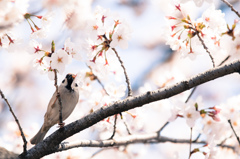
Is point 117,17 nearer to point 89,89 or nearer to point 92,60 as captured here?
point 92,60

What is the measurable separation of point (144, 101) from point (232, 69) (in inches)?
25.7

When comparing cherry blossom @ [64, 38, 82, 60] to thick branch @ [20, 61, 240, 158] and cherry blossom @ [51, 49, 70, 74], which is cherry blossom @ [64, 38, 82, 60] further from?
thick branch @ [20, 61, 240, 158]

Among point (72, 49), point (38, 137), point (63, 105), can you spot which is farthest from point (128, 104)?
point (38, 137)

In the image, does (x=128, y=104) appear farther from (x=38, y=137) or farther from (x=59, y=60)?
(x=38, y=137)

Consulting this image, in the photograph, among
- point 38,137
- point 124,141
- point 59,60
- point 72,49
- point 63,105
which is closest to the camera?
point 59,60

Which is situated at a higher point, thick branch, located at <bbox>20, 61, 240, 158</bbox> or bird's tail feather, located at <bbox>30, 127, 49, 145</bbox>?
bird's tail feather, located at <bbox>30, 127, 49, 145</bbox>

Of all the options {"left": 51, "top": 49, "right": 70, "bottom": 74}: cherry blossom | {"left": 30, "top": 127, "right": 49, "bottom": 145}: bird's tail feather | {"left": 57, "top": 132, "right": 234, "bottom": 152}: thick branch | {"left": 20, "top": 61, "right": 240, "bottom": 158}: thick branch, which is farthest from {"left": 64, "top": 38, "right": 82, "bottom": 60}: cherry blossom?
{"left": 30, "top": 127, "right": 49, "bottom": 145}: bird's tail feather

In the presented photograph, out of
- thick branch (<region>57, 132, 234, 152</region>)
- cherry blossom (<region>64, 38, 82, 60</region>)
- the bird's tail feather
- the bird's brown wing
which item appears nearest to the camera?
cherry blossom (<region>64, 38, 82, 60</region>)

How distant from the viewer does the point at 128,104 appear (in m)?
2.25

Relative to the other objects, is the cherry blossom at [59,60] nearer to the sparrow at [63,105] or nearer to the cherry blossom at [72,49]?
the cherry blossom at [72,49]

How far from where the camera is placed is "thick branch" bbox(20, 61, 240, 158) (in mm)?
2176

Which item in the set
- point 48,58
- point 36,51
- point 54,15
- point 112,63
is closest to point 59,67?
point 48,58

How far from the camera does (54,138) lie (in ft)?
7.87

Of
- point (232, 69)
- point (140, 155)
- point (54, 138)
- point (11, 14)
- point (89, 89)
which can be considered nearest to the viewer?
point (11, 14)
